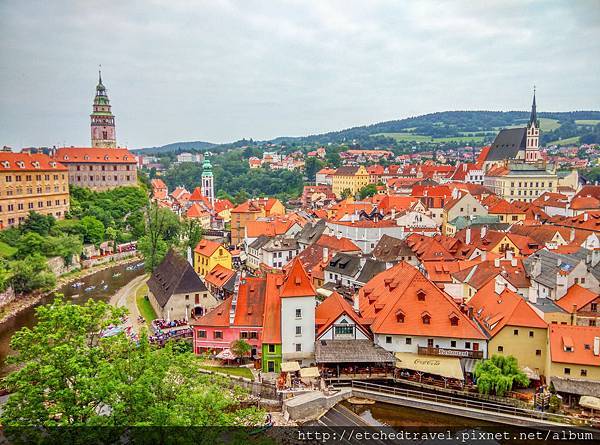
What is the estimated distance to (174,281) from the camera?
44.3 metres

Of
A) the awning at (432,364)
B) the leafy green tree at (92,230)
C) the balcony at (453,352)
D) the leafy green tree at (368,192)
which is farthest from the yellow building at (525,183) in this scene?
the awning at (432,364)

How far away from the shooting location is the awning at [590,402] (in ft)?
85.6

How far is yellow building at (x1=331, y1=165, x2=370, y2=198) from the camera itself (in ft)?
407

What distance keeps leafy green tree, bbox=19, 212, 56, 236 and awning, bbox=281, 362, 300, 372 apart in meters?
51.0

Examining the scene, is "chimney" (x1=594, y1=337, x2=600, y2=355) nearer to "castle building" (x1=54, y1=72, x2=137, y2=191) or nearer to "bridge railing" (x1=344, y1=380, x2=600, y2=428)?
"bridge railing" (x1=344, y1=380, x2=600, y2=428)

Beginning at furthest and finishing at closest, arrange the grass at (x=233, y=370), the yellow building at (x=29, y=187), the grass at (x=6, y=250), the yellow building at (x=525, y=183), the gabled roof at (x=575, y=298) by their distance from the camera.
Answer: the yellow building at (x=525, y=183), the yellow building at (x=29, y=187), the grass at (x=6, y=250), the gabled roof at (x=575, y=298), the grass at (x=233, y=370)

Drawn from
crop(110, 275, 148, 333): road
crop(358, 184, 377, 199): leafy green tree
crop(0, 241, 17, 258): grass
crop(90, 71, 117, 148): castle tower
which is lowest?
crop(110, 275, 148, 333): road

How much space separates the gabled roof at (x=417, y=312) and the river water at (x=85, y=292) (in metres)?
25.1

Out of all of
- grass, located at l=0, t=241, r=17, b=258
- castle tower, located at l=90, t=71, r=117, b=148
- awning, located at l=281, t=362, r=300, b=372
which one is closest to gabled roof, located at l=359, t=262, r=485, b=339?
awning, located at l=281, t=362, r=300, b=372

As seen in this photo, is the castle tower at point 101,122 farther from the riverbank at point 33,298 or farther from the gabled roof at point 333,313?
the gabled roof at point 333,313

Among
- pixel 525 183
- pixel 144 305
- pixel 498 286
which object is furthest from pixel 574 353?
pixel 525 183

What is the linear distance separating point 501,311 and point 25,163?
6682cm

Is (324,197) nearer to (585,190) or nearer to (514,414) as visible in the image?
(585,190)

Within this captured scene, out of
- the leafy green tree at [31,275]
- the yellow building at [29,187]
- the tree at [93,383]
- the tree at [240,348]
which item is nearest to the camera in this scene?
the tree at [93,383]
